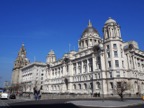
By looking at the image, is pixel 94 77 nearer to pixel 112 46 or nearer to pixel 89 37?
pixel 112 46

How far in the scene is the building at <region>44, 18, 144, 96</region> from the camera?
75.1 metres

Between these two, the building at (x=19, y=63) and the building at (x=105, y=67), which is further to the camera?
the building at (x=19, y=63)

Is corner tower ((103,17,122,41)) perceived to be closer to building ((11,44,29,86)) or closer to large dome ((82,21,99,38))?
large dome ((82,21,99,38))

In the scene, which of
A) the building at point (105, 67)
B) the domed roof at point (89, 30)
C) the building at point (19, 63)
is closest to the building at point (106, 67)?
the building at point (105, 67)

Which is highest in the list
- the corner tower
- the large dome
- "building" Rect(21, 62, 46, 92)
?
the large dome

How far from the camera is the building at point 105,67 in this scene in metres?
75.1

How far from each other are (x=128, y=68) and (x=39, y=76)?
3137 inches

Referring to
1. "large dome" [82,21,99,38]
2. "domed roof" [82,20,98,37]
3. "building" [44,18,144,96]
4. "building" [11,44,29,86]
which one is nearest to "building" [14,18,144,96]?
"building" [44,18,144,96]

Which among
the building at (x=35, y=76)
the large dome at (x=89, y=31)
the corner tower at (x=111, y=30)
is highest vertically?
the large dome at (x=89, y=31)

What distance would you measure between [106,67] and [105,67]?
0.98 metres

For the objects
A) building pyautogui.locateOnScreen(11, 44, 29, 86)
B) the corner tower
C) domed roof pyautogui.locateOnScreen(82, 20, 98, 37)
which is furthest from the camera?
building pyautogui.locateOnScreen(11, 44, 29, 86)

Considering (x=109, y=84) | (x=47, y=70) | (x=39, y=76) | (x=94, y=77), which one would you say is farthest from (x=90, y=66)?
(x=39, y=76)

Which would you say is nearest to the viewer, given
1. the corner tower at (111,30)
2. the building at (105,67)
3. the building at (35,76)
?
the building at (105,67)

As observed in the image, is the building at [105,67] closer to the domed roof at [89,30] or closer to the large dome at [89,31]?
the large dome at [89,31]
